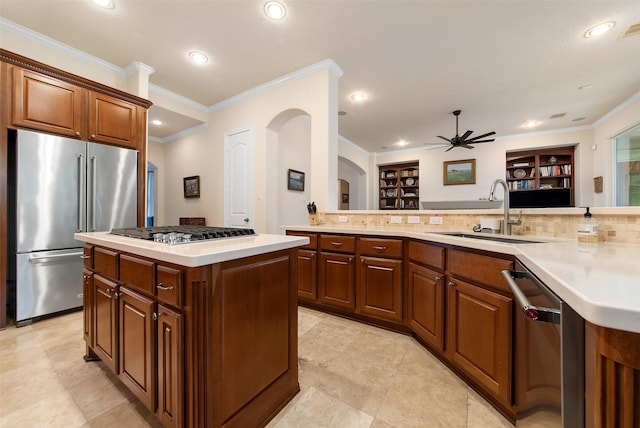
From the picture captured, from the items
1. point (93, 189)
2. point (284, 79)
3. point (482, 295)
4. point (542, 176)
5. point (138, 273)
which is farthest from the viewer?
point (542, 176)

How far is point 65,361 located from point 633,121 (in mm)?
7572

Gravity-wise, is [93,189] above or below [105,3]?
below

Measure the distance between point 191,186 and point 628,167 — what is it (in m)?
7.84

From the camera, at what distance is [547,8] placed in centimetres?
217

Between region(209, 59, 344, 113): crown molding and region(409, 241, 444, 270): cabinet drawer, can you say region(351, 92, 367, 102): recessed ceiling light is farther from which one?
region(409, 241, 444, 270): cabinet drawer

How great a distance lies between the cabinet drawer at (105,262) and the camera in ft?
4.24

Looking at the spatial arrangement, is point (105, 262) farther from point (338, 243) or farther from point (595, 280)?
point (595, 280)

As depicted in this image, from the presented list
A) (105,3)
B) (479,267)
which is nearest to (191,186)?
(105,3)

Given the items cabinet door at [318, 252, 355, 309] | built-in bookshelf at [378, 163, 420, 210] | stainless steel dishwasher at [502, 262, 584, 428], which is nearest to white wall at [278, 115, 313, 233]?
cabinet door at [318, 252, 355, 309]

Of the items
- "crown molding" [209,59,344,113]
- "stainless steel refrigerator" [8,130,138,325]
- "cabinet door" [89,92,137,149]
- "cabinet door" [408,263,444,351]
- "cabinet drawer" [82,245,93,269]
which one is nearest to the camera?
"cabinet drawer" [82,245,93,269]

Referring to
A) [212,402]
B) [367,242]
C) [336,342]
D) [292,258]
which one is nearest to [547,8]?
[367,242]

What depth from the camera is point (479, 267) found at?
1352 mm

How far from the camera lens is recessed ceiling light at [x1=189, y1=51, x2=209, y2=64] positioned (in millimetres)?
2819

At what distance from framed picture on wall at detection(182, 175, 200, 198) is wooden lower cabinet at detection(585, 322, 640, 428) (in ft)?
16.0
